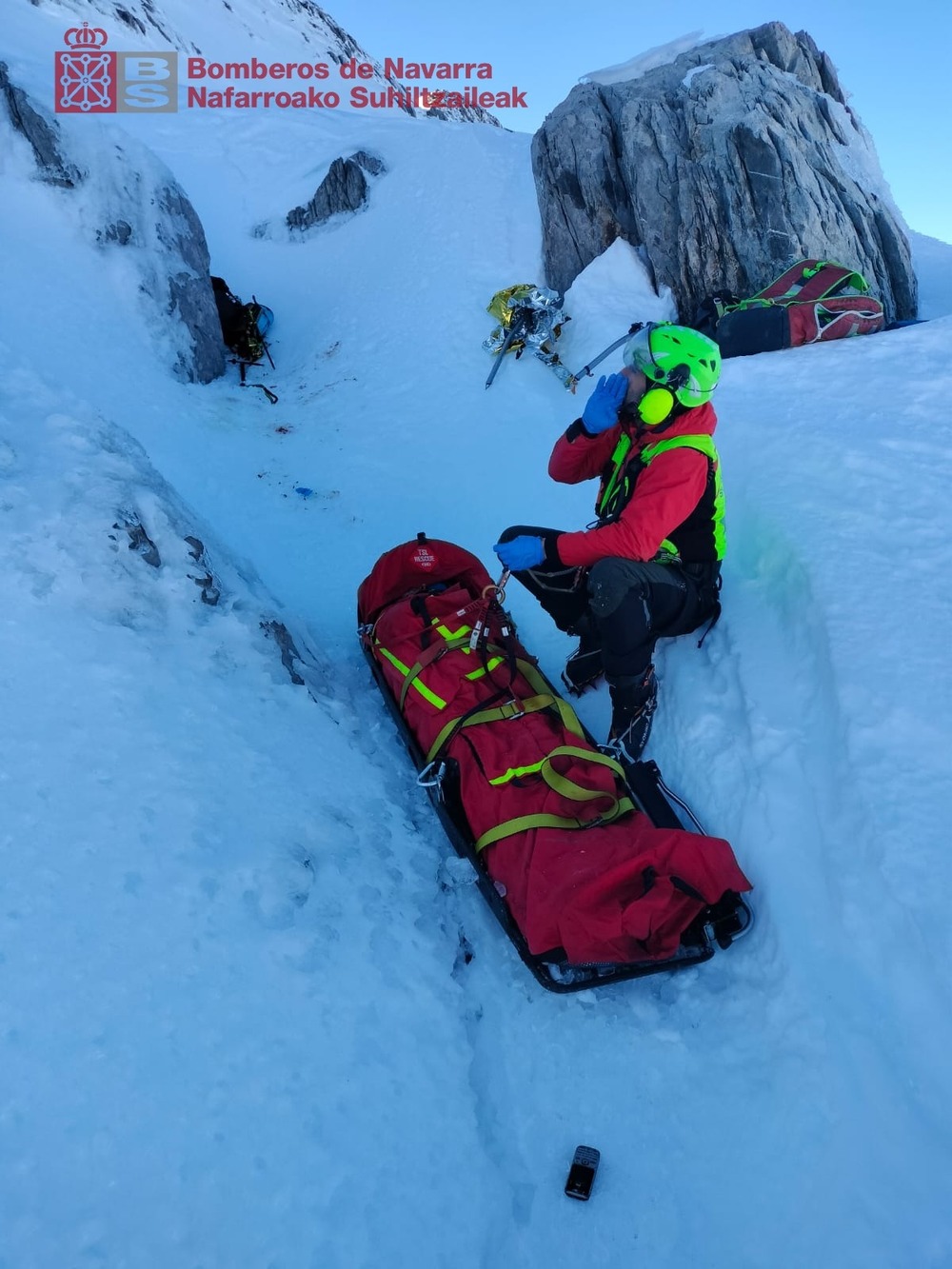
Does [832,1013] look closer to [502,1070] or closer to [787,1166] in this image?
[787,1166]

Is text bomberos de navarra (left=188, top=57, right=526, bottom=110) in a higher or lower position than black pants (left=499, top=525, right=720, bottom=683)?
higher

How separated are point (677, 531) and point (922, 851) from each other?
184 cm

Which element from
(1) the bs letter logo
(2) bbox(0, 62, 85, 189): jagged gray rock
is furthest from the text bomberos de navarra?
(2) bbox(0, 62, 85, 189): jagged gray rock

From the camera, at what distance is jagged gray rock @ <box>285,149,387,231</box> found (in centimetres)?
1286

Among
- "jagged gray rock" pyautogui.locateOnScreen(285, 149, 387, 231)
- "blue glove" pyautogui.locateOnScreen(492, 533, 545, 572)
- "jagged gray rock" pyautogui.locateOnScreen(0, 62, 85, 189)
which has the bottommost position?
"blue glove" pyautogui.locateOnScreen(492, 533, 545, 572)

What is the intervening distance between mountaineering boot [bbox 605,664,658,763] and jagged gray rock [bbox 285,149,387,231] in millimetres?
12376

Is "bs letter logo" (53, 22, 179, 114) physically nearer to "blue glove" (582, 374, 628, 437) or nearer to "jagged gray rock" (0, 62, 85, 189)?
"jagged gray rock" (0, 62, 85, 189)

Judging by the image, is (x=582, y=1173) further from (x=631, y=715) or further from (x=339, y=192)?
(x=339, y=192)

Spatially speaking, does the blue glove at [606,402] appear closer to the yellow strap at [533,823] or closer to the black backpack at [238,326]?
the yellow strap at [533,823]

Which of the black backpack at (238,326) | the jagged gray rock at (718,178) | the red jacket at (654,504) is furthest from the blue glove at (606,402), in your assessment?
the black backpack at (238,326)

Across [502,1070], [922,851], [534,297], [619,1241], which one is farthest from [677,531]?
[534,297]

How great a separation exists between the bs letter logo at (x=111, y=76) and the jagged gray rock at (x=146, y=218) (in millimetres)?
7152

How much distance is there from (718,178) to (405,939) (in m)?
9.32

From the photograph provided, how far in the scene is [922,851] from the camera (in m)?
2.30
